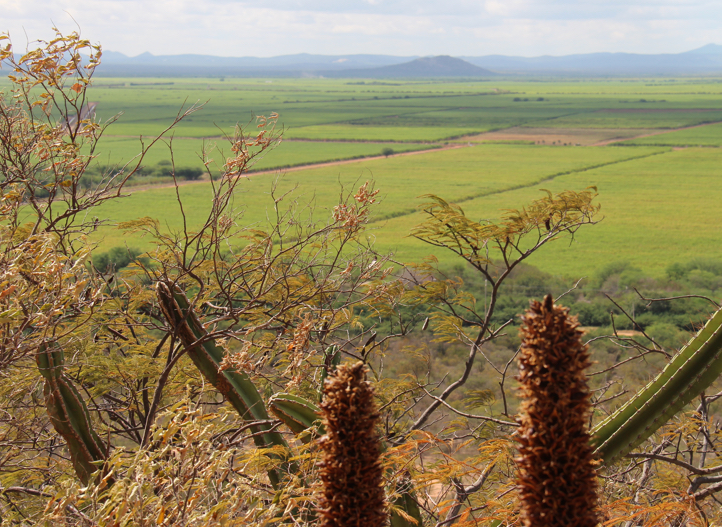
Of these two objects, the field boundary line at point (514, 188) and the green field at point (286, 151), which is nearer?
the field boundary line at point (514, 188)

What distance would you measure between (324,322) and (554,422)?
14.3ft

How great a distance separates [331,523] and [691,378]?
7.25ft

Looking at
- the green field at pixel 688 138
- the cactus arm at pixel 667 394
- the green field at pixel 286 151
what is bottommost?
the green field at pixel 286 151

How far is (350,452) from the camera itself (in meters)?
2.66

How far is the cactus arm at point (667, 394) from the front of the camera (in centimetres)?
355

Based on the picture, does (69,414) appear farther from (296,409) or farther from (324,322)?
(324,322)

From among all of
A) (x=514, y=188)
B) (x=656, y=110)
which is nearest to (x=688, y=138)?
(x=514, y=188)

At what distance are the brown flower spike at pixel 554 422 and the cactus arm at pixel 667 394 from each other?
4.61 ft

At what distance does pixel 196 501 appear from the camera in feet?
12.0

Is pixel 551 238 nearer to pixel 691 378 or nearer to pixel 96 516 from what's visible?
pixel 691 378

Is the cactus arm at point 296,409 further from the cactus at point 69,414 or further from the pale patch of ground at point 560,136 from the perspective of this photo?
the pale patch of ground at point 560,136

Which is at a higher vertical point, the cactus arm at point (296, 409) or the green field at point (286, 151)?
the cactus arm at point (296, 409)

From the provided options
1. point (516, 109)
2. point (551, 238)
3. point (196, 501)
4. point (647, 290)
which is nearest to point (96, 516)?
point (196, 501)

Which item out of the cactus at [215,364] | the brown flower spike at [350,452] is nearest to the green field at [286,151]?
the cactus at [215,364]
